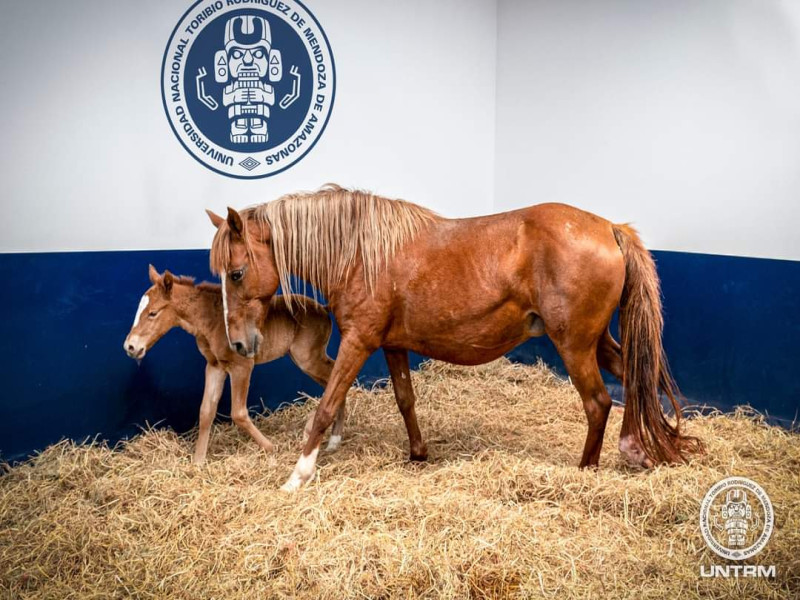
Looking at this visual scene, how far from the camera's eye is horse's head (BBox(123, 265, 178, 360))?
423cm

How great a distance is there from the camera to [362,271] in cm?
405

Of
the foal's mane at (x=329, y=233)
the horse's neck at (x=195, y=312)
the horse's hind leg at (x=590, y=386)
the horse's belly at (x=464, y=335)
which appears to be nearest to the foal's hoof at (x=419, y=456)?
the horse's belly at (x=464, y=335)

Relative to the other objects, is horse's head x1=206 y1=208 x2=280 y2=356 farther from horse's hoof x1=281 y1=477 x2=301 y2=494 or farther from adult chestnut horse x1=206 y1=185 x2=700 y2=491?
horse's hoof x1=281 y1=477 x2=301 y2=494

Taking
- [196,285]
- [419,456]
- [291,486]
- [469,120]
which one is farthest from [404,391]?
[469,120]

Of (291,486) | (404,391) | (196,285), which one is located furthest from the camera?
(196,285)

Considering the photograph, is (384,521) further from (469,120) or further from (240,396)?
(469,120)

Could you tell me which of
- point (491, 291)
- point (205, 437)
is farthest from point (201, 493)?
point (491, 291)

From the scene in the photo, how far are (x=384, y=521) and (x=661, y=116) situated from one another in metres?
3.50

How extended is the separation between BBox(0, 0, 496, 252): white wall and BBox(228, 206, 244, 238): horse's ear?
1.18m

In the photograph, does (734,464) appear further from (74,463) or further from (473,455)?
(74,463)

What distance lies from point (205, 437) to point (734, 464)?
119 inches

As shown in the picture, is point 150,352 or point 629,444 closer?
point 629,444

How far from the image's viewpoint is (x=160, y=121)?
476cm

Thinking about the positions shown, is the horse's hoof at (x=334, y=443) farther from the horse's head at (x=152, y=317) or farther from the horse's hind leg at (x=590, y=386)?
the horse's hind leg at (x=590, y=386)
